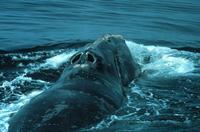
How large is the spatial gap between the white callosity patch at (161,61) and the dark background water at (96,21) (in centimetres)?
237

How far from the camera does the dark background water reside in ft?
68.8

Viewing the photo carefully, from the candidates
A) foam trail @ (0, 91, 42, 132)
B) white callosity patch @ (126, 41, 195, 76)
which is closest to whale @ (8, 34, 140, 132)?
foam trail @ (0, 91, 42, 132)

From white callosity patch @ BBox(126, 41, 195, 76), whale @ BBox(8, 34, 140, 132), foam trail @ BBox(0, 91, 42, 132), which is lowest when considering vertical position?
white callosity patch @ BBox(126, 41, 195, 76)

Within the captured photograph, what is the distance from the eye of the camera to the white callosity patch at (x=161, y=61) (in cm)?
1507

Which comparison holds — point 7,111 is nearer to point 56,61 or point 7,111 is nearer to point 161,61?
point 56,61

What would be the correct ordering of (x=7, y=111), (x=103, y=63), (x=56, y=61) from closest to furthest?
(x=7, y=111), (x=103, y=63), (x=56, y=61)

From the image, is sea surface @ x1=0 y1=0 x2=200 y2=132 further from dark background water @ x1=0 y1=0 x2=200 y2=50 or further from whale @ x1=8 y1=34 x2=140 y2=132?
whale @ x1=8 y1=34 x2=140 y2=132

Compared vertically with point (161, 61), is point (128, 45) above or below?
above

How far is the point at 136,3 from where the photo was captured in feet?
103

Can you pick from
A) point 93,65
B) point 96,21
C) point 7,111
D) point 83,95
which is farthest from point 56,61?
point 96,21

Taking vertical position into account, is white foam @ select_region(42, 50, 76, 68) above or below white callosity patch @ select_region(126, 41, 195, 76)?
above

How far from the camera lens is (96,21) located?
24859 millimetres

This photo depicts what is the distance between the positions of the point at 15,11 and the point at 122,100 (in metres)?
16.1

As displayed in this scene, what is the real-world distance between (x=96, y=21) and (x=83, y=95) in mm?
15087
